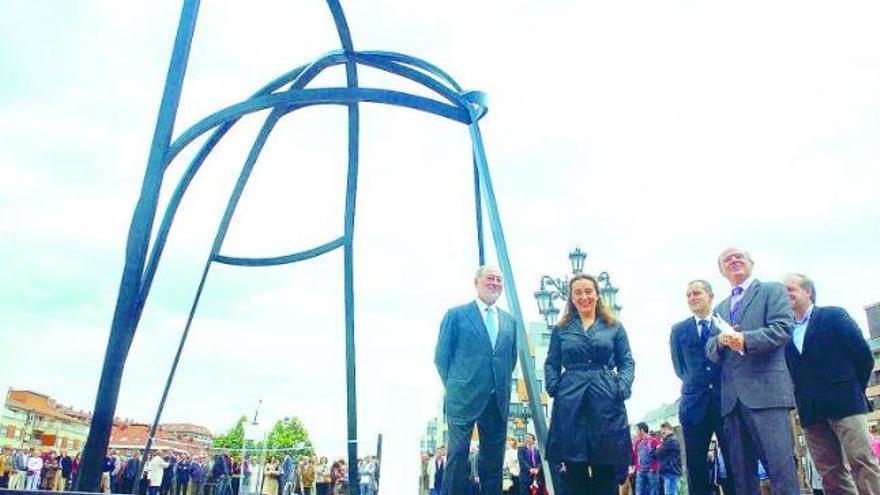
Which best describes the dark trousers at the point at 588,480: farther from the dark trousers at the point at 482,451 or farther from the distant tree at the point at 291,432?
the distant tree at the point at 291,432

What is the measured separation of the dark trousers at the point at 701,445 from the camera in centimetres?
436

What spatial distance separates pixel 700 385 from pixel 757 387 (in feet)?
1.99

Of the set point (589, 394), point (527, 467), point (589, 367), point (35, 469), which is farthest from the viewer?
point (35, 469)

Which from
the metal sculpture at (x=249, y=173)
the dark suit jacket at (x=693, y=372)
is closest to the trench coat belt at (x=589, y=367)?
the metal sculpture at (x=249, y=173)

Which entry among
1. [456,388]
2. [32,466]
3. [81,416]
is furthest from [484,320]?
[81,416]

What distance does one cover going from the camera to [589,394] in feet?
12.7

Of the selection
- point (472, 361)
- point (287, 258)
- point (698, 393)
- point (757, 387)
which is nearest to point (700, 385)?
point (698, 393)

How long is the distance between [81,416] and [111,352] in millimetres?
128888

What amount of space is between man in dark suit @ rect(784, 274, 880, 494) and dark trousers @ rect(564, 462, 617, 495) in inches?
62.7

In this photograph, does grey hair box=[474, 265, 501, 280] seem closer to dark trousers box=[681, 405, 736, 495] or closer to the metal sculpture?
the metal sculpture

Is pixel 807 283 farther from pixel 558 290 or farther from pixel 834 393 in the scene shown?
pixel 558 290

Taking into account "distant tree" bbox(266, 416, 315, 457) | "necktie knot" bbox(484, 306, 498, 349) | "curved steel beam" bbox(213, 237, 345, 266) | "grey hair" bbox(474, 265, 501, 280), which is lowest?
"necktie knot" bbox(484, 306, 498, 349)

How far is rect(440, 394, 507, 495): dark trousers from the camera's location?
3.94 meters

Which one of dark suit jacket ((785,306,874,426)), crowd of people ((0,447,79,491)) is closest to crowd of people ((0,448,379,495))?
crowd of people ((0,447,79,491))
